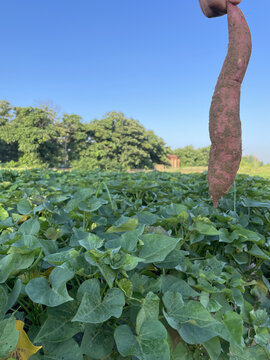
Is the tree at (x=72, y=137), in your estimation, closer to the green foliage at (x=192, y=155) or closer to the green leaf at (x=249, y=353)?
the green foliage at (x=192, y=155)

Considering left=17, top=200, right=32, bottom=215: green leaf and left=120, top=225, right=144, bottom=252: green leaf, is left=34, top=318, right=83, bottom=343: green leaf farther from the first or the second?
left=17, top=200, right=32, bottom=215: green leaf

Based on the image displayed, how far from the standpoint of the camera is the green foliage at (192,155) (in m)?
42.9

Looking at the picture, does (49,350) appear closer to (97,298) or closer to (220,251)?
(97,298)

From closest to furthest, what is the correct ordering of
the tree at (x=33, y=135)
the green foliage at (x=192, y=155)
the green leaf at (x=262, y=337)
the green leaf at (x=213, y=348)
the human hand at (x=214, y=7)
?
the green leaf at (x=213, y=348), the green leaf at (x=262, y=337), the human hand at (x=214, y=7), the tree at (x=33, y=135), the green foliage at (x=192, y=155)

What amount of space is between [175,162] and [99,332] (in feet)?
121

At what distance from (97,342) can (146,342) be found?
0.28 feet

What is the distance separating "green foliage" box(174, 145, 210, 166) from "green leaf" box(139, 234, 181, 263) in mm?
42966

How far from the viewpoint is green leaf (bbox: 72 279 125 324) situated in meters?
0.37

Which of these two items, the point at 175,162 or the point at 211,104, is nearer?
the point at 211,104

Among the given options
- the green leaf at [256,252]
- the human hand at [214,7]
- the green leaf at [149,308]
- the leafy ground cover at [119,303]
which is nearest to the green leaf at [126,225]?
the leafy ground cover at [119,303]

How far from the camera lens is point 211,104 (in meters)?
1.23

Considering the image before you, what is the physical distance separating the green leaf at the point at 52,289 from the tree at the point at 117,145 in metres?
23.2

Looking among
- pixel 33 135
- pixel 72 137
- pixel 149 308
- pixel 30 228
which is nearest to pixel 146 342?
pixel 149 308

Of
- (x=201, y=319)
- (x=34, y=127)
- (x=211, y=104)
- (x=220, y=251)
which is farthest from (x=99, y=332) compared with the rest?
(x=34, y=127)
